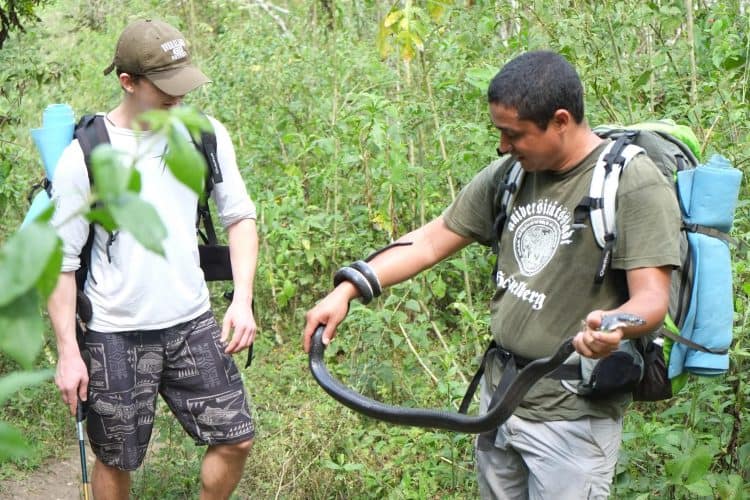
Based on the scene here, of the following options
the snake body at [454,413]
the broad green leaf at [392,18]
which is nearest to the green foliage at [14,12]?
the broad green leaf at [392,18]

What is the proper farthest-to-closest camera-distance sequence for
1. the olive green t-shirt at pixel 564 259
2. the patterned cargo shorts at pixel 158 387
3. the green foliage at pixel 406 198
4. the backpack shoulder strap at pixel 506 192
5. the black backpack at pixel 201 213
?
the green foliage at pixel 406 198
the patterned cargo shorts at pixel 158 387
the black backpack at pixel 201 213
the backpack shoulder strap at pixel 506 192
the olive green t-shirt at pixel 564 259

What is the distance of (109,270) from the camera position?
Result: 384cm

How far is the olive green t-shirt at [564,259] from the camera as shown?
2.72m

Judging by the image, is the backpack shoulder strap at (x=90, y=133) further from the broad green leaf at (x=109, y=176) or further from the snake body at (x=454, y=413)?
the broad green leaf at (x=109, y=176)

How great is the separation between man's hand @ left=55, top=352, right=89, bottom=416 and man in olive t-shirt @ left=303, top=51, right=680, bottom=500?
1.22 meters

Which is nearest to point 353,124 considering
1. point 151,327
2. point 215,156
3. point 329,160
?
point 329,160

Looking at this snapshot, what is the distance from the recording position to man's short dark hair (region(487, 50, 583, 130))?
9.14 feet

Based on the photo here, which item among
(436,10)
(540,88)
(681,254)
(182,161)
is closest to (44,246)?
(182,161)

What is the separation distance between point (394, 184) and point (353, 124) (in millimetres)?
446

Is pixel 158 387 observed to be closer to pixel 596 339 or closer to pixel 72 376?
pixel 72 376

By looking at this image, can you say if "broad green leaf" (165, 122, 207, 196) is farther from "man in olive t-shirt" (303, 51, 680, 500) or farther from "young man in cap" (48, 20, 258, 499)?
"young man in cap" (48, 20, 258, 499)

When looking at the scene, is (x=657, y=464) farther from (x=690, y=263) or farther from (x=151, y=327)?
(x=151, y=327)

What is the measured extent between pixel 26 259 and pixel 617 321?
70.7 inches

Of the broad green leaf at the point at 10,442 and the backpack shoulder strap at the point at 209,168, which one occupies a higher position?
the broad green leaf at the point at 10,442
